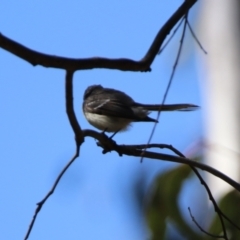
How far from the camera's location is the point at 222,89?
3.12 metres

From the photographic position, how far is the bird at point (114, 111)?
168 inches

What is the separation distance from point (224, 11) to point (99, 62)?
1218mm

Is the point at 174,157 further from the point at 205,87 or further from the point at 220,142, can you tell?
the point at 205,87

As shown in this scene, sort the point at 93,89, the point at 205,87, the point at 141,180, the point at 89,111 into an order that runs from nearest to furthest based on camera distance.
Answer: the point at 205,87 → the point at 141,180 → the point at 89,111 → the point at 93,89

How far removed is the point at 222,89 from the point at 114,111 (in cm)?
142

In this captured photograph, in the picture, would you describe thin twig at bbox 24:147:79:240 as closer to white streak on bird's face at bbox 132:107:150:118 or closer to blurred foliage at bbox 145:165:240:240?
blurred foliage at bbox 145:165:240:240

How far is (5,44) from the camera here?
2076 mm

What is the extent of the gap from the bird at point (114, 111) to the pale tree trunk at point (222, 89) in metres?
0.79

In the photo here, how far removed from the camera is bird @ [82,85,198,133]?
4.27m

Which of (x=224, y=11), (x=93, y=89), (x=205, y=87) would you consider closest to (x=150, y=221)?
(x=205, y=87)

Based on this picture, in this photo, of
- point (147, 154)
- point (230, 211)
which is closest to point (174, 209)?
point (230, 211)

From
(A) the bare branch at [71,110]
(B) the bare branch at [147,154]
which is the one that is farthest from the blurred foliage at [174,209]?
(A) the bare branch at [71,110]

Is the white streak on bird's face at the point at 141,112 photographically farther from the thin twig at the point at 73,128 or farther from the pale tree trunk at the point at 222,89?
the thin twig at the point at 73,128

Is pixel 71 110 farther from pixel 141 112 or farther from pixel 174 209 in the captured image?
pixel 141 112
